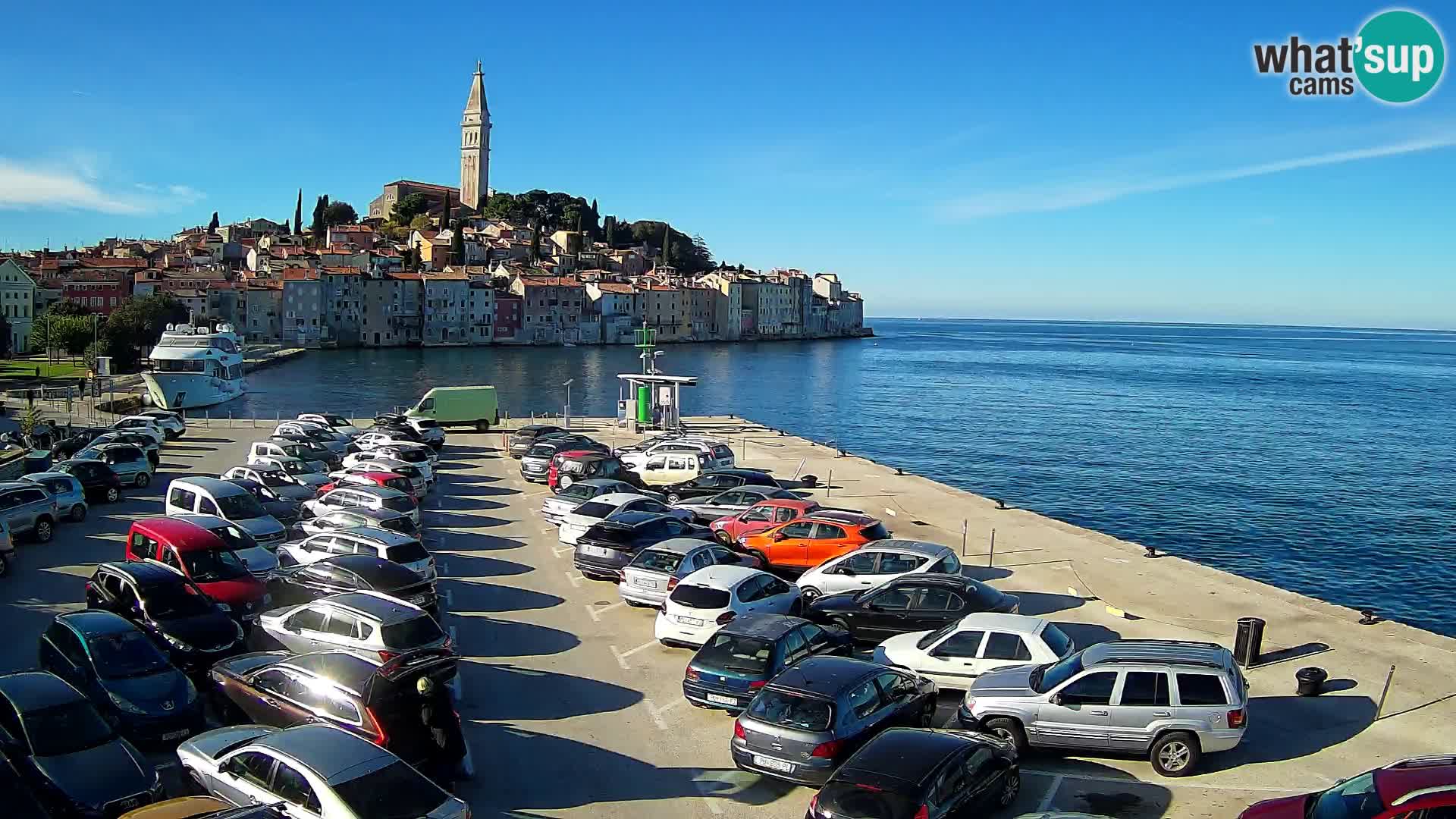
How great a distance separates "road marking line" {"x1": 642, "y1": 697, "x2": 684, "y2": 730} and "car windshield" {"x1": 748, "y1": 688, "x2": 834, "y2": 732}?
1.65 meters

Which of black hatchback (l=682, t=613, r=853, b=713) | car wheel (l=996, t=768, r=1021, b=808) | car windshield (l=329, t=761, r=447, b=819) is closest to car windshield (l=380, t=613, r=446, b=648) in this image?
black hatchback (l=682, t=613, r=853, b=713)

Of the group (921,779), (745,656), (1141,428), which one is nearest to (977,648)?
(745,656)

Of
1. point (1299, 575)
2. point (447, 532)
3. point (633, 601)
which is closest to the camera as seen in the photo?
point (633, 601)

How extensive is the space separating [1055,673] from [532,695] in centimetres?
550

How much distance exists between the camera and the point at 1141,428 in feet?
209

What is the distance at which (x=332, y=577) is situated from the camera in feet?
45.5

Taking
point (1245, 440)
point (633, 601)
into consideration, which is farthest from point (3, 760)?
point (1245, 440)

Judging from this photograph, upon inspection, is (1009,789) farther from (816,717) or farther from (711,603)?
(711,603)

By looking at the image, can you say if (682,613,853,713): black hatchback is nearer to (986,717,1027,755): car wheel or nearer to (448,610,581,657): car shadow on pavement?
(986,717,1027,755): car wheel

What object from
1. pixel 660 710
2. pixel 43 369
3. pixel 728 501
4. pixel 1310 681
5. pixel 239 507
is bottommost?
pixel 660 710

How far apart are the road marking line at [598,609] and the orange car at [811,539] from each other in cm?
283

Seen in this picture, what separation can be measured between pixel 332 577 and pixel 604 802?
644cm

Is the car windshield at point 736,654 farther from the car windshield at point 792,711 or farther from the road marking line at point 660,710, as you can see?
the car windshield at point 792,711

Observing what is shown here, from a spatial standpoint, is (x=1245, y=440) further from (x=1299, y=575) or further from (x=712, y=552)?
(x=712, y=552)
